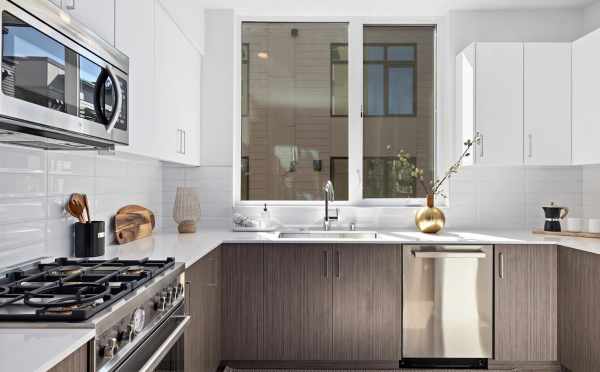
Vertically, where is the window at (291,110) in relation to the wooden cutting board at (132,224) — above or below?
above

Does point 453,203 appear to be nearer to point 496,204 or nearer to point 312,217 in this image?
point 496,204

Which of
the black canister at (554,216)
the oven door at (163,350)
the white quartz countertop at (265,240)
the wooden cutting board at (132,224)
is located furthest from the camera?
the black canister at (554,216)

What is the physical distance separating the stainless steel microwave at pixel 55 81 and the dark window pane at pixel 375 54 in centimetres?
236

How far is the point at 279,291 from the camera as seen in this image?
9.89ft

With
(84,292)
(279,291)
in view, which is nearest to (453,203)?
(279,291)

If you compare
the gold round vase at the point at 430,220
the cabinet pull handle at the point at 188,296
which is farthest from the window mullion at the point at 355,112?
the cabinet pull handle at the point at 188,296

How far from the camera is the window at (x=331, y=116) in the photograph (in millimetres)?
3820

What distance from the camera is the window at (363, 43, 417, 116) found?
3826 mm

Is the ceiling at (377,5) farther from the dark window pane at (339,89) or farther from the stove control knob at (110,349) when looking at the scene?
the stove control knob at (110,349)

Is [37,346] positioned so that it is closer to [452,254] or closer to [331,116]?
[452,254]

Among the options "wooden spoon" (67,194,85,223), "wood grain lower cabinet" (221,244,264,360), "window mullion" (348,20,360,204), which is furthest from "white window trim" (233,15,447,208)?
"wooden spoon" (67,194,85,223)

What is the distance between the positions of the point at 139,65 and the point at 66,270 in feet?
3.39

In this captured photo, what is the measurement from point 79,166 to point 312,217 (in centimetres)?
180

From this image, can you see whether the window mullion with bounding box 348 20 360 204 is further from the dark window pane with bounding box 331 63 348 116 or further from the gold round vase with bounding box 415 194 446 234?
the gold round vase with bounding box 415 194 446 234
